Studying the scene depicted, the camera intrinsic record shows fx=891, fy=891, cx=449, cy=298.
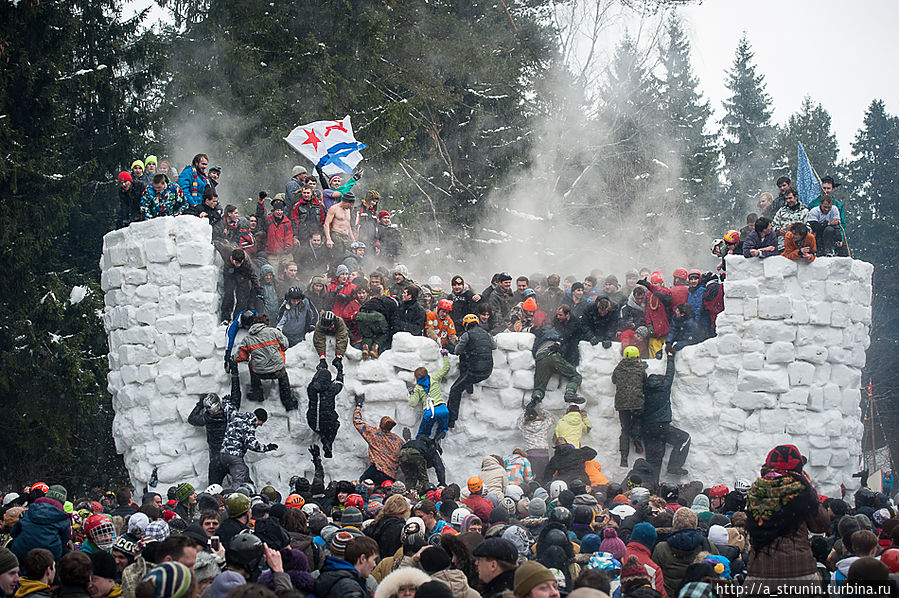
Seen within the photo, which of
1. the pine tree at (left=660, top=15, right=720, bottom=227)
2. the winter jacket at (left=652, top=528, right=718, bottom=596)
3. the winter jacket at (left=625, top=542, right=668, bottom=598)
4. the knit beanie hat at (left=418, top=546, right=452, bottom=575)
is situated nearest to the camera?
the knit beanie hat at (left=418, top=546, right=452, bottom=575)

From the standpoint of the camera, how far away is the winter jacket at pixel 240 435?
11.0m

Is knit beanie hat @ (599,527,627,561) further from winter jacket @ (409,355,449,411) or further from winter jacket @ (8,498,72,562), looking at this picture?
winter jacket @ (409,355,449,411)

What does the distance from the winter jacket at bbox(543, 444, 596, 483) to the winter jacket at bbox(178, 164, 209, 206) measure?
19.3ft

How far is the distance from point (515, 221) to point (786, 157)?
11.8 metres

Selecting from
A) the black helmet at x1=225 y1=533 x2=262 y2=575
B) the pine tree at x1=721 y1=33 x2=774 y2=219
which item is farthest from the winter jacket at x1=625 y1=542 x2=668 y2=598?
the pine tree at x1=721 y1=33 x2=774 y2=219

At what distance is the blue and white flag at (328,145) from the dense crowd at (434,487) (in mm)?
393

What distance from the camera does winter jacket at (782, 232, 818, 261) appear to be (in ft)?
36.4

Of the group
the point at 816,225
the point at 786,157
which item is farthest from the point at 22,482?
the point at 786,157

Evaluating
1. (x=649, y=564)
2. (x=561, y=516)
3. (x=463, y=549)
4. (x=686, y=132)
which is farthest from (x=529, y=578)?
(x=686, y=132)

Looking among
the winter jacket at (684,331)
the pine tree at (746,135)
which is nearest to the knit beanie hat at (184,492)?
the winter jacket at (684,331)

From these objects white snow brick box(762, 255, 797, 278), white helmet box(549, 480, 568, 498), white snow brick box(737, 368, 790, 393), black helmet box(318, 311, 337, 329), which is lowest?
white helmet box(549, 480, 568, 498)

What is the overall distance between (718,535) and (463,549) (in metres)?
2.49

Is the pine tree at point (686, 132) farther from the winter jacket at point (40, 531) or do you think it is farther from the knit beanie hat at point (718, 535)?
the winter jacket at point (40, 531)

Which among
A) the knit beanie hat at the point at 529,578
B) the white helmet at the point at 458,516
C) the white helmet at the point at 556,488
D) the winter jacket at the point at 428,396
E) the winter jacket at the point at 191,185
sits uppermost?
the winter jacket at the point at 191,185
